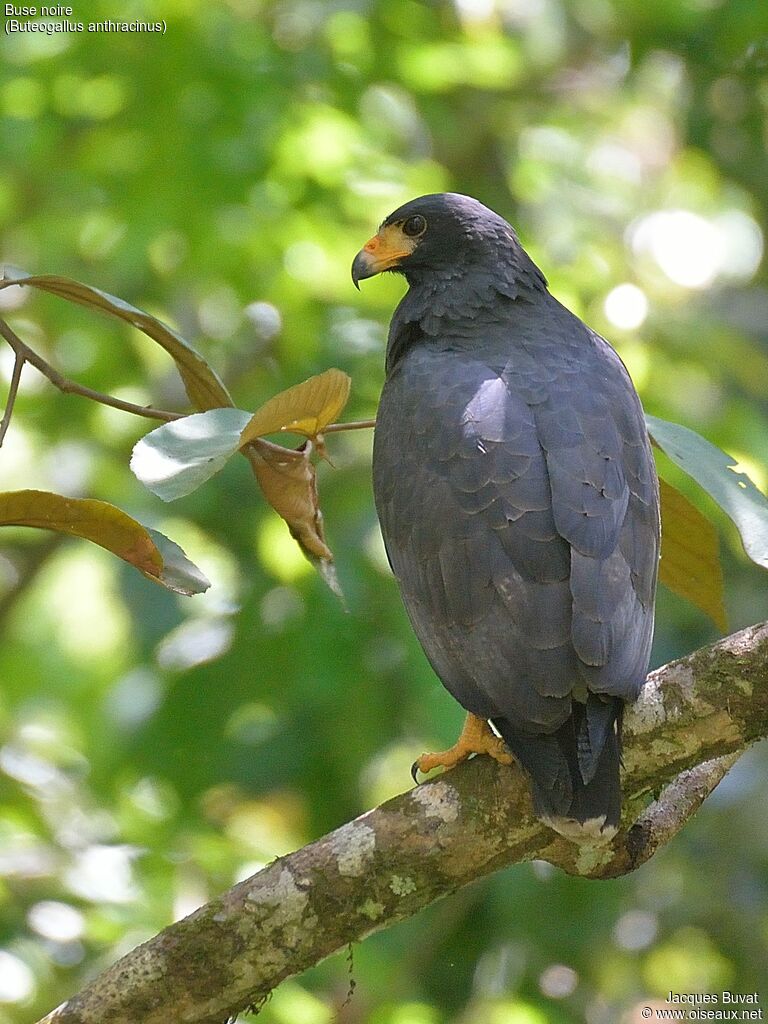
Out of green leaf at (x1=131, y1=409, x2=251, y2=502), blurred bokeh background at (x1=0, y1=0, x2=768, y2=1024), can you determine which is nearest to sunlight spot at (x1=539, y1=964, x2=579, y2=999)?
blurred bokeh background at (x1=0, y1=0, x2=768, y2=1024)

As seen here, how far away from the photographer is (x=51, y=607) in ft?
26.5

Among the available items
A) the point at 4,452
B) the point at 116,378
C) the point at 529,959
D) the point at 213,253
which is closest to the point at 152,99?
the point at 213,253

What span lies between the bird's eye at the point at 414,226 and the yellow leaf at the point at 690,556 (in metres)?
1.43

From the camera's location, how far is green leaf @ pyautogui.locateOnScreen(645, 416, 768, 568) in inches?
126

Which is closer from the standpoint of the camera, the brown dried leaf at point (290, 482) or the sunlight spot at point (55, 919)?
the brown dried leaf at point (290, 482)

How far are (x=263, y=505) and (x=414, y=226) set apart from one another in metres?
2.14

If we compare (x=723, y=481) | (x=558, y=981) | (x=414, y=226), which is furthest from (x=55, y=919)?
(x=723, y=481)

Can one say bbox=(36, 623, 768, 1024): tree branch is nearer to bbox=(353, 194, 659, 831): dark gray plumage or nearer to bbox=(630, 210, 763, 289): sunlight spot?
bbox=(353, 194, 659, 831): dark gray plumage

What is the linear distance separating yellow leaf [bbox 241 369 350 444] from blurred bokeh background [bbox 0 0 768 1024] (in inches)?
55.2

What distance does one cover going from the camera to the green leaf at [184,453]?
2738 millimetres

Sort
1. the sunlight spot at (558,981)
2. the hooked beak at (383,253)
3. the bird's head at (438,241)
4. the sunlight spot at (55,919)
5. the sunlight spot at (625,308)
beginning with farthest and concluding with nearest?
the sunlight spot at (558,981)
the sunlight spot at (625,308)
the sunlight spot at (55,919)
the hooked beak at (383,253)
the bird's head at (438,241)

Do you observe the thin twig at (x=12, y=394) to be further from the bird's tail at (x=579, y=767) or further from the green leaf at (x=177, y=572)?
the bird's tail at (x=579, y=767)

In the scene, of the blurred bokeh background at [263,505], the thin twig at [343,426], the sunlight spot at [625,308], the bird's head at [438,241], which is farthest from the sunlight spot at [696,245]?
the thin twig at [343,426]

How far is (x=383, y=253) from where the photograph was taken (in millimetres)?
4734
